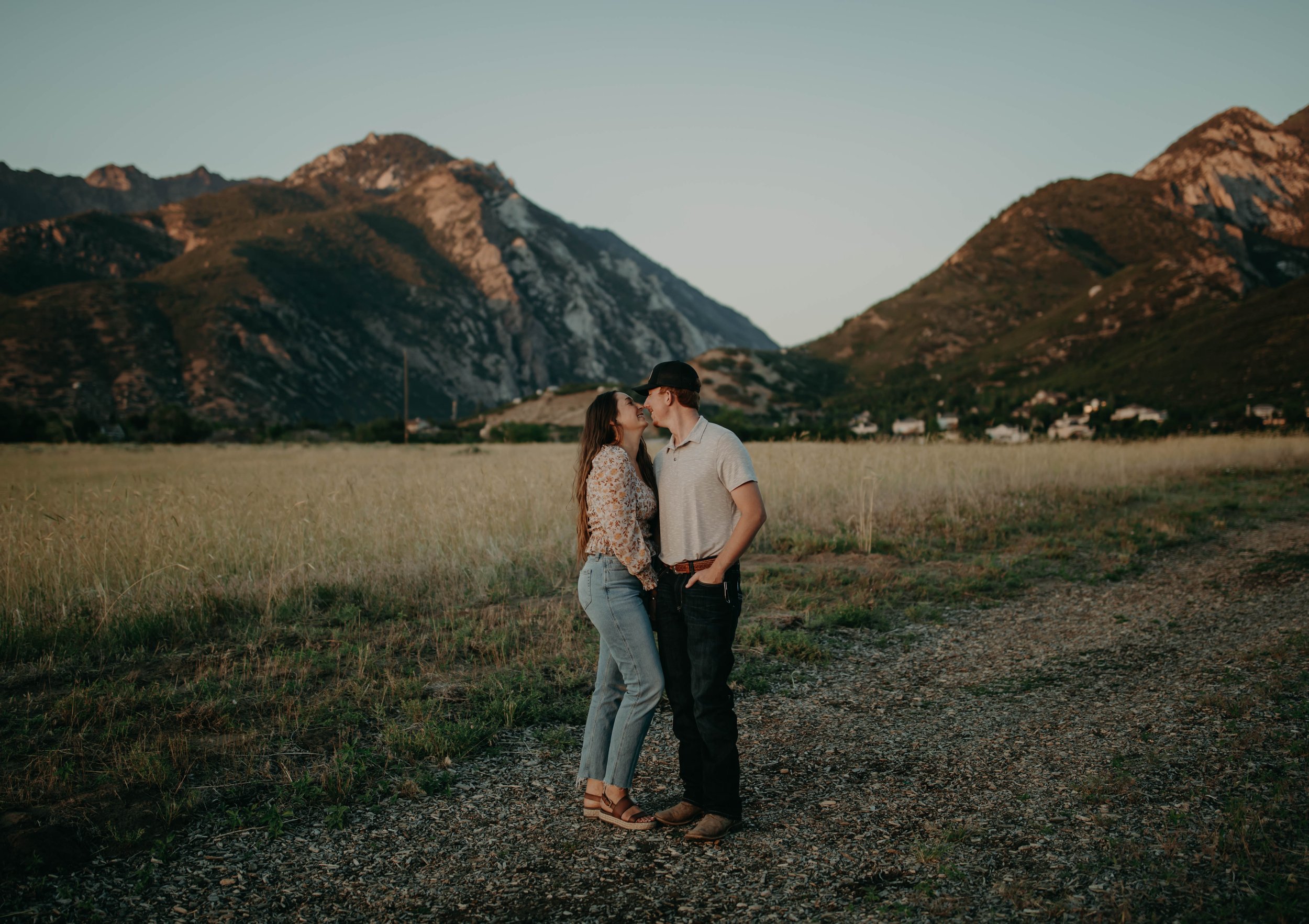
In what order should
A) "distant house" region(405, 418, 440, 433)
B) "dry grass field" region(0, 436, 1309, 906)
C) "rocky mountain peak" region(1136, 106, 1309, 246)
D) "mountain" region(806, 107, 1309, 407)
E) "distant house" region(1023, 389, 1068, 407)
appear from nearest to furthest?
"dry grass field" region(0, 436, 1309, 906) → "distant house" region(405, 418, 440, 433) → "mountain" region(806, 107, 1309, 407) → "distant house" region(1023, 389, 1068, 407) → "rocky mountain peak" region(1136, 106, 1309, 246)

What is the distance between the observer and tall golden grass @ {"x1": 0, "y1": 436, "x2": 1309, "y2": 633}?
779cm

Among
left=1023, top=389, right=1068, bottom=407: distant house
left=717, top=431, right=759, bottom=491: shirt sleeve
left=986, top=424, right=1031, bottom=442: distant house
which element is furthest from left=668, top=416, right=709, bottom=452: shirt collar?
left=1023, top=389, right=1068, bottom=407: distant house

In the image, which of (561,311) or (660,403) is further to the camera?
(561,311)

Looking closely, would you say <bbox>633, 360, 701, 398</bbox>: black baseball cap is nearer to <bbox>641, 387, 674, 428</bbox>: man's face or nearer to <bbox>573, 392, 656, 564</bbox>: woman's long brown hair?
<bbox>641, 387, 674, 428</bbox>: man's face

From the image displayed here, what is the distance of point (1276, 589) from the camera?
8617mm

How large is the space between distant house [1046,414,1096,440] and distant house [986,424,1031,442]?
114 centimetres

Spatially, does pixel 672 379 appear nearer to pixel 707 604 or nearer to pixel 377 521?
pixel 707 604

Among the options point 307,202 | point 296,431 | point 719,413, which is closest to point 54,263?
point 307,202

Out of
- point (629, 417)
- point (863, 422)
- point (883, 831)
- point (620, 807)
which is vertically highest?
point (863, 422)

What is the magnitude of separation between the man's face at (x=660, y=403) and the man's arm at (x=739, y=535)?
57cm

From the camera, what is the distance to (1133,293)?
109 meters

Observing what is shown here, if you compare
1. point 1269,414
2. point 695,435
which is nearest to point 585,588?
point 695,435

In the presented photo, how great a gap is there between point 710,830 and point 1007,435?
121ft

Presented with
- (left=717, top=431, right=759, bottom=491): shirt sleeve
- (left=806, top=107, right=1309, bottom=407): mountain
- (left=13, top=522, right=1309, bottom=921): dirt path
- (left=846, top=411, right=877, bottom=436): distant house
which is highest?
(left=806, top=107, right=1309, bottom=407): mountain
